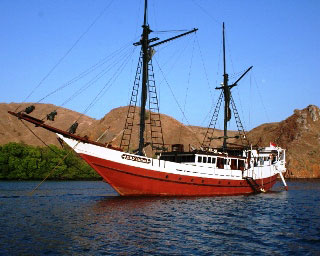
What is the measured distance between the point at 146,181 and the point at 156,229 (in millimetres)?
13659

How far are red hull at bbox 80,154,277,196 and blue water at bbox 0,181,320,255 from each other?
3.10 meters

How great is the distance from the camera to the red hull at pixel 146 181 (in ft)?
106

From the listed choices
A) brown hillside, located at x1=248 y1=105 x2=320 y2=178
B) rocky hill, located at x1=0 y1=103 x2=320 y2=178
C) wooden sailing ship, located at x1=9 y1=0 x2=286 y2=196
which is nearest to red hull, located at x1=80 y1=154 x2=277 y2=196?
wooden sailing ship, located at x1=9 y1=0 x2=286 y2=196

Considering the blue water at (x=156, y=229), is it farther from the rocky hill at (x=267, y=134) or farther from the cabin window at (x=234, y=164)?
the rocky hill at (x=267, y=134)

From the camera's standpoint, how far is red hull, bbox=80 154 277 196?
32.4 m

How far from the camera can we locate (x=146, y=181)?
109 feet

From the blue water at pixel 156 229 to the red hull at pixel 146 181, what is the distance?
10.2 feet

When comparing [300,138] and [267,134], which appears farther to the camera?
[267,134]

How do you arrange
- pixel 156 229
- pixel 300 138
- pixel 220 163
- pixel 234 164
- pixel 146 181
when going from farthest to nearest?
pixel 300 138 < pixel 234 164 < pixel 220 163 < pixel 146 181 < pixel 156 229

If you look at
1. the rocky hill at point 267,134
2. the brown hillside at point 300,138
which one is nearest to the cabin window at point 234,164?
the rocky hill at point 267,134

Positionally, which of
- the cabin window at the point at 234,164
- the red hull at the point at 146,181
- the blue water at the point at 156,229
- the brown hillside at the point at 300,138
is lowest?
the blue water at the point at 156,229

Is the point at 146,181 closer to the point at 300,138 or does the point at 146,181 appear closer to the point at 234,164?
the point at 234,164

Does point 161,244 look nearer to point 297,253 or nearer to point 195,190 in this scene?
point 297,253

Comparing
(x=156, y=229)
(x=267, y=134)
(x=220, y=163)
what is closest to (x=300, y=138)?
(x=267, y=134)
